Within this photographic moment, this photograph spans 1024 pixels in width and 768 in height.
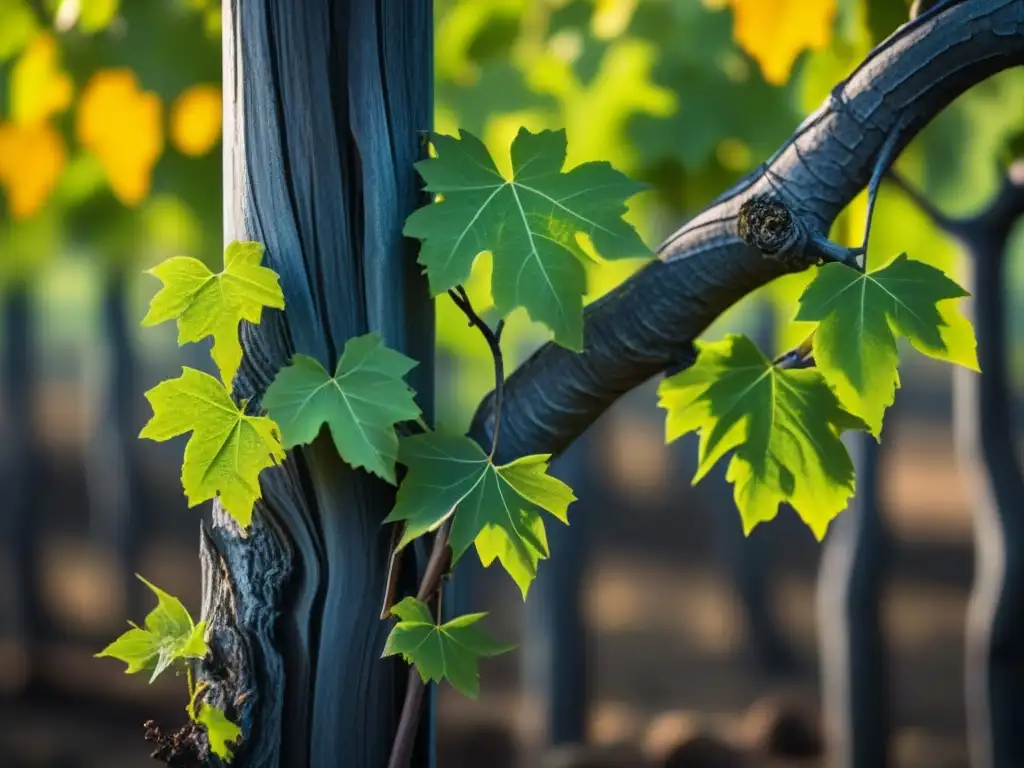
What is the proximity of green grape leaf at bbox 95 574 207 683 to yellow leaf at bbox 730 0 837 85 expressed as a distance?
4.92 feet

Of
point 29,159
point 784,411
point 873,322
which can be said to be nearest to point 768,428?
point 784,411

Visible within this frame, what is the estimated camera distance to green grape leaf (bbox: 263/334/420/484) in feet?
3.97

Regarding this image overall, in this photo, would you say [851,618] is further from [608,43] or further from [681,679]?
[681,679]

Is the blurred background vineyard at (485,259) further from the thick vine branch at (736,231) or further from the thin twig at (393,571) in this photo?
the thin twig at (393,571)

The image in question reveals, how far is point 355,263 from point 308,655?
50 cm

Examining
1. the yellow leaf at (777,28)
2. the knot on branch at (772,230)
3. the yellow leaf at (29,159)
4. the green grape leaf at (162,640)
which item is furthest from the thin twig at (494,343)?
the yellow leaf at (29,159)

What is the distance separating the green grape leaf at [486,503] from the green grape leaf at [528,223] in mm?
188

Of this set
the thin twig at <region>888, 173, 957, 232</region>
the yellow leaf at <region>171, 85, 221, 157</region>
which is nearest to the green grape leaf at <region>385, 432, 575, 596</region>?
the thin twig at <region>888, 173, 957, 232</region>

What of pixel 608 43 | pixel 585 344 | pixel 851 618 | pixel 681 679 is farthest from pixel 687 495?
pixel 585 344

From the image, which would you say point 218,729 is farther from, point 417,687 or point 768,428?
point 768,428

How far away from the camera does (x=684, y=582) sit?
1169 centimetres

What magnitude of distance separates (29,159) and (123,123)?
642mm

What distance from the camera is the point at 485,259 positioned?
328 centimetres

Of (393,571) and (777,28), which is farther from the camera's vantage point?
(777,28)
